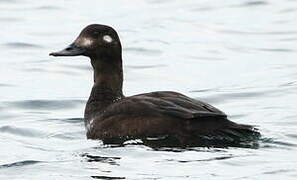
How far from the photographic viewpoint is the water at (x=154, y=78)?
9.59 meters

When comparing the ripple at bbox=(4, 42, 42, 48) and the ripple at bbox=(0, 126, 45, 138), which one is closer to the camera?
the ripple at bbox=(0, 126, 45, 138)

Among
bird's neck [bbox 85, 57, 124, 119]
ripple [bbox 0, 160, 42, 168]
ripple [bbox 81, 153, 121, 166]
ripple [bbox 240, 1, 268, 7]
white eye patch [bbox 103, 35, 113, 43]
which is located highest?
white eye patch [bbox 103, 35, 113, 43]

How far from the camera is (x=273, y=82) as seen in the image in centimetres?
1435

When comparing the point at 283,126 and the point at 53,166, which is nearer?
the point at 53,166

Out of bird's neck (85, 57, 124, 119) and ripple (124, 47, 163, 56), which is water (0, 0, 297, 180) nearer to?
ripple (124, 47, 163, 56)

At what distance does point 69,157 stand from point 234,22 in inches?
356

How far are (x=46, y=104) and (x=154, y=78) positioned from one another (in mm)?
1947

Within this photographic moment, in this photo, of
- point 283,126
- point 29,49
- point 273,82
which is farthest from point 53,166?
point 29,49

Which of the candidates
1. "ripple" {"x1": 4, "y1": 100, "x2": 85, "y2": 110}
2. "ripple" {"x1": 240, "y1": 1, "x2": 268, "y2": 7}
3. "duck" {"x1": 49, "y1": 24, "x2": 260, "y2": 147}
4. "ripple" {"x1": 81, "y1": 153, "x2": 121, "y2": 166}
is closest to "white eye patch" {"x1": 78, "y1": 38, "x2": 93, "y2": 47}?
"duck" {"x1": 49, "y1": 24, "x2": 260, "y2": 147}

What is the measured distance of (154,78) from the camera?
14.7 m

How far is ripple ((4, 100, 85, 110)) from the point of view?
13031 mm

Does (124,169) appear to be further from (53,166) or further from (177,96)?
(177,96)

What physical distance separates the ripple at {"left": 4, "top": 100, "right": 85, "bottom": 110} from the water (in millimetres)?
12

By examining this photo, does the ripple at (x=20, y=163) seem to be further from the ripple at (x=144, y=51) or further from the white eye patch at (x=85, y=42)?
the ripple at (x=144, y=51)
